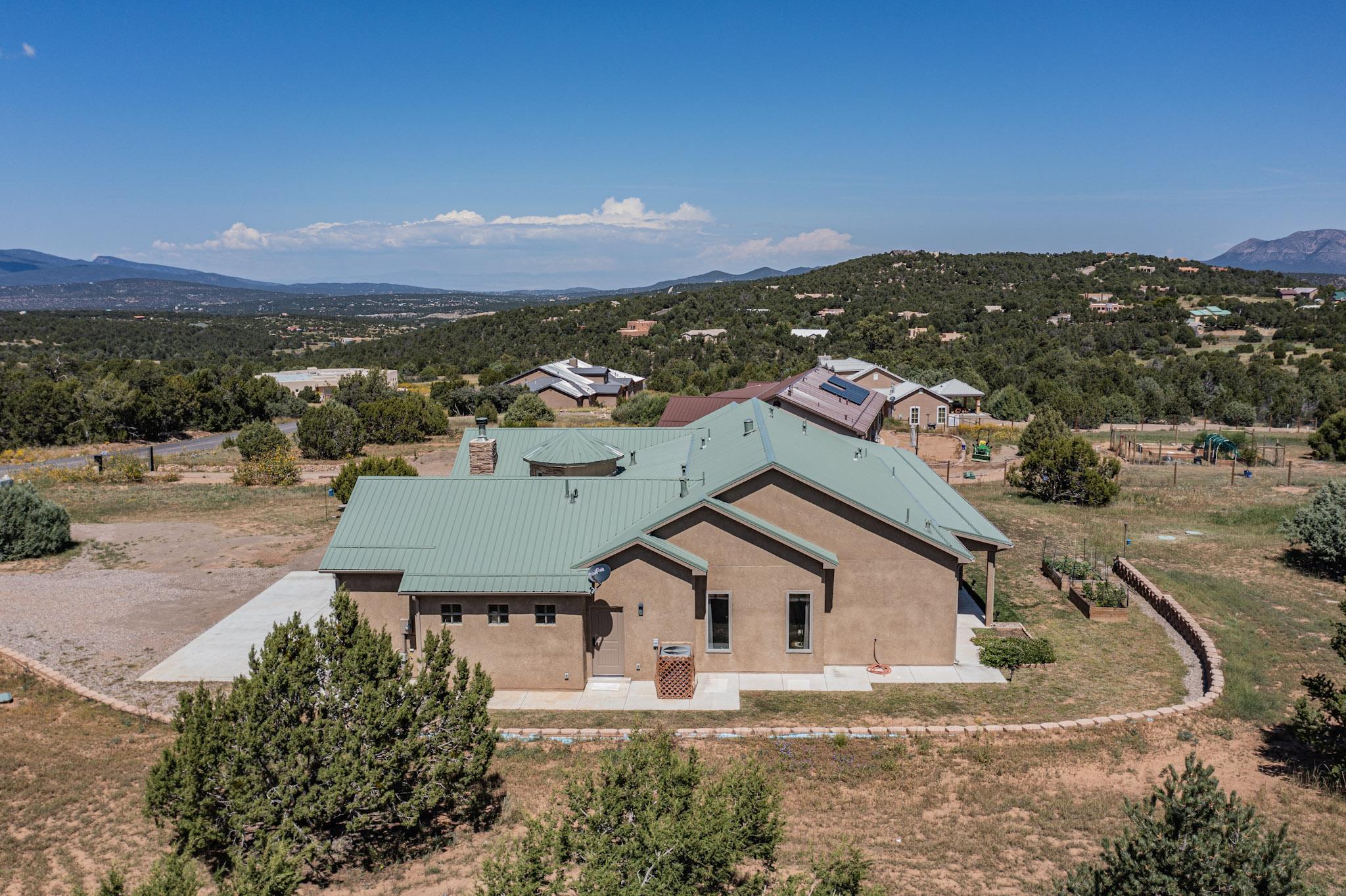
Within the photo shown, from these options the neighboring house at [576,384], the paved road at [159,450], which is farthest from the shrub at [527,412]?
the paved road at [159,450]

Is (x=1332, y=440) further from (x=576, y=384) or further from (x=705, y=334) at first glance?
(x=705, y=334)

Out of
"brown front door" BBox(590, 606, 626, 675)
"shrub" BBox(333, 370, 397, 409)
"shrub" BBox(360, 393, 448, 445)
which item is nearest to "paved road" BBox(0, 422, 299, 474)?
"shrub" BBox(333, 370, 397, 409)

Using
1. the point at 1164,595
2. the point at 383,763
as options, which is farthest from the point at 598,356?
the point at 383,763

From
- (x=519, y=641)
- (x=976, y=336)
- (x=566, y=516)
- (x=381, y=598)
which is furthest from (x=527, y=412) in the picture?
(x=976, y=336)

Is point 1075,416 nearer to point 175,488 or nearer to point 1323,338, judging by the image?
point 1323,338

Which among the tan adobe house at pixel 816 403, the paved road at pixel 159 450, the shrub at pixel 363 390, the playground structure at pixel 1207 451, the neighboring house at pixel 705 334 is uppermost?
the neighboring house at pixel 705 334

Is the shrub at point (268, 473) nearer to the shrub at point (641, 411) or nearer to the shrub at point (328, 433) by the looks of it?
the shrub at point (328, 433)
